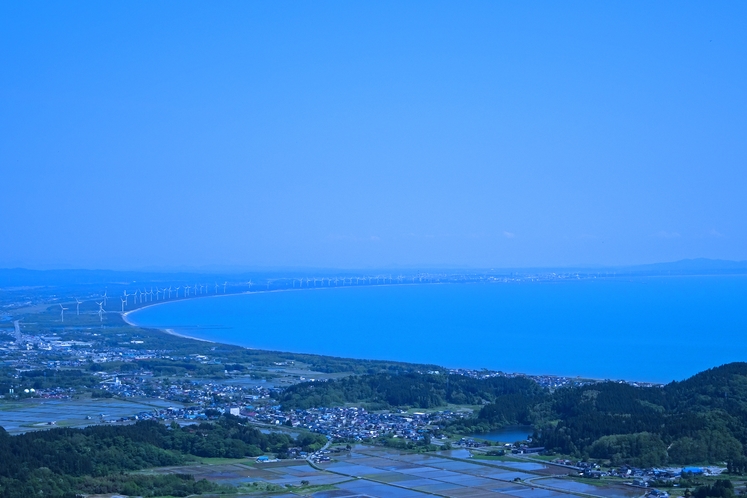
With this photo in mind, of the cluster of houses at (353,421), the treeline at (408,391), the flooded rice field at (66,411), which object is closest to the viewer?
the cluster of houses at (353,421)

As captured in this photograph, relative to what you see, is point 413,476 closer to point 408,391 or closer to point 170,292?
point 408,391

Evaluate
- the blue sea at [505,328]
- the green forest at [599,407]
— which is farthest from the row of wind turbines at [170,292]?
the green forest at [599,407]

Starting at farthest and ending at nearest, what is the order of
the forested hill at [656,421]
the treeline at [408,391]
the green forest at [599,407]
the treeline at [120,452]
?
the treeline at [408,391], the green forest at [599,407], the forested hill at [656,421], the treeline at [120,452]

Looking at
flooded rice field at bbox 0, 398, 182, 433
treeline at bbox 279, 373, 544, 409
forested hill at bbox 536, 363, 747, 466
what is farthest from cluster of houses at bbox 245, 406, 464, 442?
flooded rice field at bbox 0, 398, 182, 433

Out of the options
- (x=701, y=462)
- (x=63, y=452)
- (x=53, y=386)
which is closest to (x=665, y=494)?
(x=701, y=462)

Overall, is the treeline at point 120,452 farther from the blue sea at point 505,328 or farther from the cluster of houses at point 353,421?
the blue sea at point 505,328

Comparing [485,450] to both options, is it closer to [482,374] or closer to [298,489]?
[298,489]

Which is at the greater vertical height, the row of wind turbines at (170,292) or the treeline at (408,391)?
the row of wind turbines at (170,292)

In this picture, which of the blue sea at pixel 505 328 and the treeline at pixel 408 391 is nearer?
the treeline at pixel 408 391
